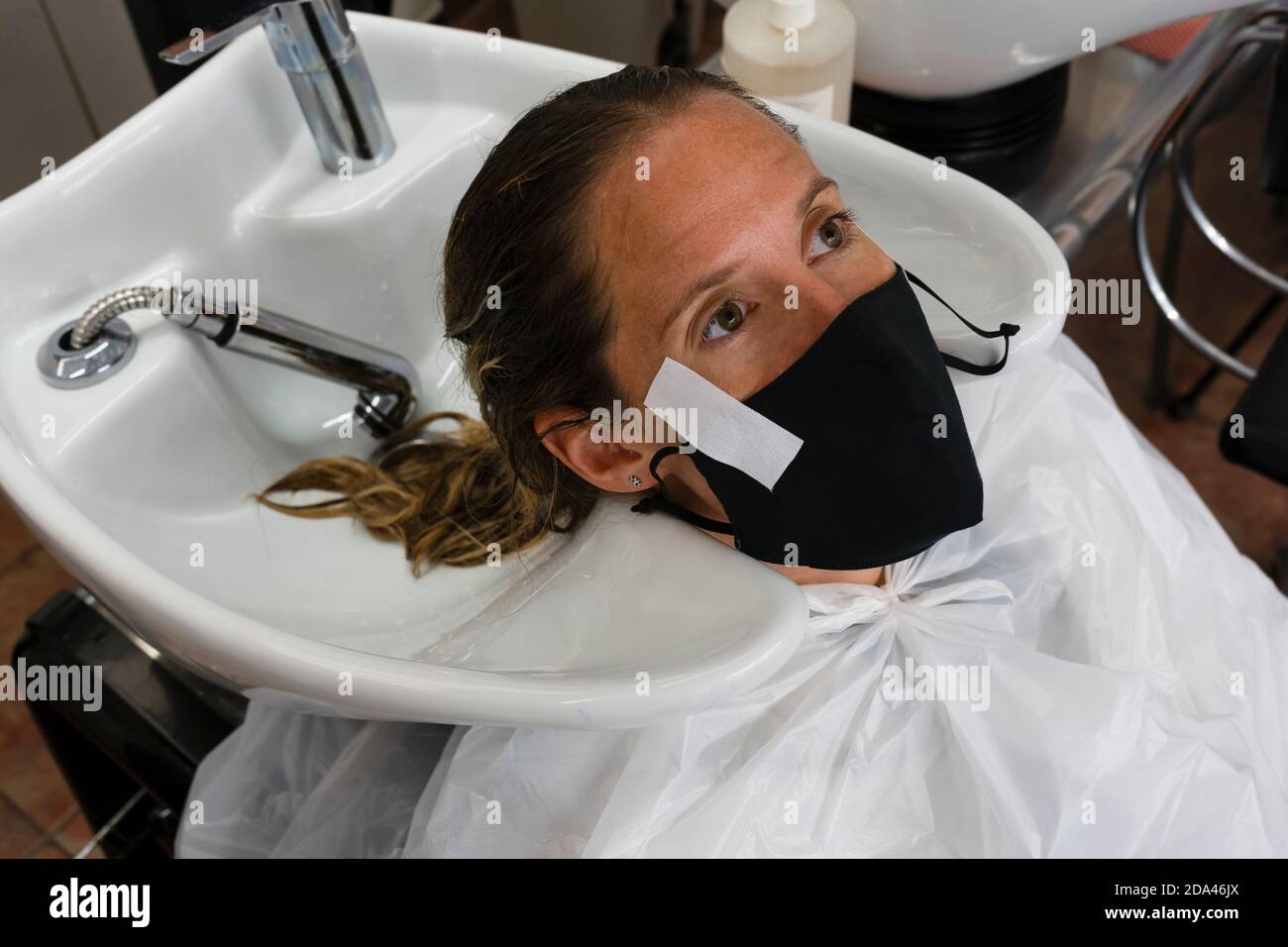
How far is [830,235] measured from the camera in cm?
78

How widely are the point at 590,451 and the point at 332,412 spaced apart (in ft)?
1.13

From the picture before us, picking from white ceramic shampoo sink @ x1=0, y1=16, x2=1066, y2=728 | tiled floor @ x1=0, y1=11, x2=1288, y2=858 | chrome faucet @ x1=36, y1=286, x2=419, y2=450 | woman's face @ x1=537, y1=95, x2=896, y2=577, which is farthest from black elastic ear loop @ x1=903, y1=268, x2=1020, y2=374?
tiled floor @ x1=0, y1=11, x2=1288, y2=858

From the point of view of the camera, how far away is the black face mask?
0.74 meters

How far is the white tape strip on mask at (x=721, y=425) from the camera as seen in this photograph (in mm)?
743

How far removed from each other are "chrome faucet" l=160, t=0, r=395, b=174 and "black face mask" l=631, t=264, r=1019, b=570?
0.42 m

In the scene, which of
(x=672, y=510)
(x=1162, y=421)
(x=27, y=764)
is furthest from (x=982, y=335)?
(x=27, y=764)

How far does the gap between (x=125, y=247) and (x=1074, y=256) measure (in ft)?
2.81

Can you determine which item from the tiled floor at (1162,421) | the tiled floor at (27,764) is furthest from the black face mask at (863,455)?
the tiled floor at (27,764)

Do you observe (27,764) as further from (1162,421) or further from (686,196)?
(1162,421)

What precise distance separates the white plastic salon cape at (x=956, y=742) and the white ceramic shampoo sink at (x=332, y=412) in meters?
0.11

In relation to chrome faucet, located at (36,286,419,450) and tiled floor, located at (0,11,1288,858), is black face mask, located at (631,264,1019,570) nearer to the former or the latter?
chrome faucet, located at (36,286,419,450)

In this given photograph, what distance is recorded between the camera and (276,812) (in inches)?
40.9
